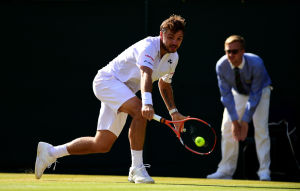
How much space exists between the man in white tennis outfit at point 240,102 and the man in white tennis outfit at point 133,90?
1152mm

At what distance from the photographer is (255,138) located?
749 centimetres

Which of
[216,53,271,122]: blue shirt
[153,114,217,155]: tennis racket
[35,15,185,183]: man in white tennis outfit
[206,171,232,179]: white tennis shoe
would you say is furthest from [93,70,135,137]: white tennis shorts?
[206,171,232,179]: white tennis shoe

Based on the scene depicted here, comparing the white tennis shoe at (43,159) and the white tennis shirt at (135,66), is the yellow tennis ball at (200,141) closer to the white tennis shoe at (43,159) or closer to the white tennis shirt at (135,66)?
the white tennis shirt at (135,66)

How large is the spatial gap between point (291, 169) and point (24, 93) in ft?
10.5

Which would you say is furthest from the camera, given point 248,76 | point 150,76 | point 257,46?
point 257,46

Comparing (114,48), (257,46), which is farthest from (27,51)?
(257,46)

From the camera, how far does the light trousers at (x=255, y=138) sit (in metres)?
7.41

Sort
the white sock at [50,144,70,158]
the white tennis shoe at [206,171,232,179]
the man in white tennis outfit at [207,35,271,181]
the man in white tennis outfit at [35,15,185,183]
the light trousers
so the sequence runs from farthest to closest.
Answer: the white tennis shoe at [206,171,232,179] → the light trousers → the man in white tennis outfit at [207,35,271,181] → the white sock at [50,144,70,158] → the man in white tennis outfit at [35,15,185,183]

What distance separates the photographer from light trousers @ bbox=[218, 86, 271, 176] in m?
7.41

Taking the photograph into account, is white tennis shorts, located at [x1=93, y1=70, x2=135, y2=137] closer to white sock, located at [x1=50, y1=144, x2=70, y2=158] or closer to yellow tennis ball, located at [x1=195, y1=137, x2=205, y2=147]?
white sock, located at [x1=50, y1=144, x2=70, y2=158]

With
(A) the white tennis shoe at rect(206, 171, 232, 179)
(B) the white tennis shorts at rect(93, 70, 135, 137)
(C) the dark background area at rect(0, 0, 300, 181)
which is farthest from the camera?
(C) the dark background area at rect(0, 0, 300, 181)

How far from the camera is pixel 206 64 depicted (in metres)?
8.37

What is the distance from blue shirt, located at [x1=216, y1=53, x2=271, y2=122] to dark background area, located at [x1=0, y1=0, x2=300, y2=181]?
2.97ft

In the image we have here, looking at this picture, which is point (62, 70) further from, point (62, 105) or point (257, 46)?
point (257, 46)
